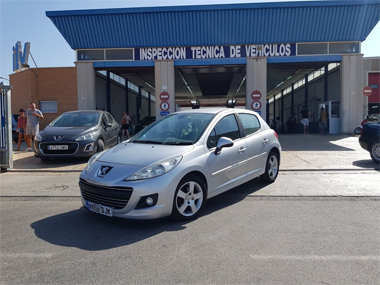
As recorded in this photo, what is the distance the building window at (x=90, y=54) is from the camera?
721 inches

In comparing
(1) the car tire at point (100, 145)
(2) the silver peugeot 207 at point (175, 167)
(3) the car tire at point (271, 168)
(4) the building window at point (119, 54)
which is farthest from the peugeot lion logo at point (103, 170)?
(4) the building window at point (119, 54)

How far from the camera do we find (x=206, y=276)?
2.74 metres

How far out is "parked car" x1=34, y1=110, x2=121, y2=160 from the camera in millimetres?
8461

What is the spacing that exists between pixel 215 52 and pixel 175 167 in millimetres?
15170

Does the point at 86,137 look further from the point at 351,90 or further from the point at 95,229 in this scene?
A: the point at 351,90

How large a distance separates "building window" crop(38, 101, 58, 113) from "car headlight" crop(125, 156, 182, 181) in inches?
780

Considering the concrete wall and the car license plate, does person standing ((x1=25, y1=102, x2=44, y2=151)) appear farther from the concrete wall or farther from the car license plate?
the concrete wall

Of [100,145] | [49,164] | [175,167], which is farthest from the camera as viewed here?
[100,145]

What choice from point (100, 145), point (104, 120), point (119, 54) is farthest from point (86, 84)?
point (100, 145)

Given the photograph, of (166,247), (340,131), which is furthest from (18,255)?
(340,131)

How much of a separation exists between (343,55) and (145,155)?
1721 cm

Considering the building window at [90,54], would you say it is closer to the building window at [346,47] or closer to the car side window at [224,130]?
the building window at [346,47]

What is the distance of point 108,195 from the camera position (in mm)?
3814

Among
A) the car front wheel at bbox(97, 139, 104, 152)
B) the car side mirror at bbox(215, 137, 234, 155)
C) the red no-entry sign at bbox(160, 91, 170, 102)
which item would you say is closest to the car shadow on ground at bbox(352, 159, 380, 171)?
the car side mirror at bbox(215, 137, 234, 155)
